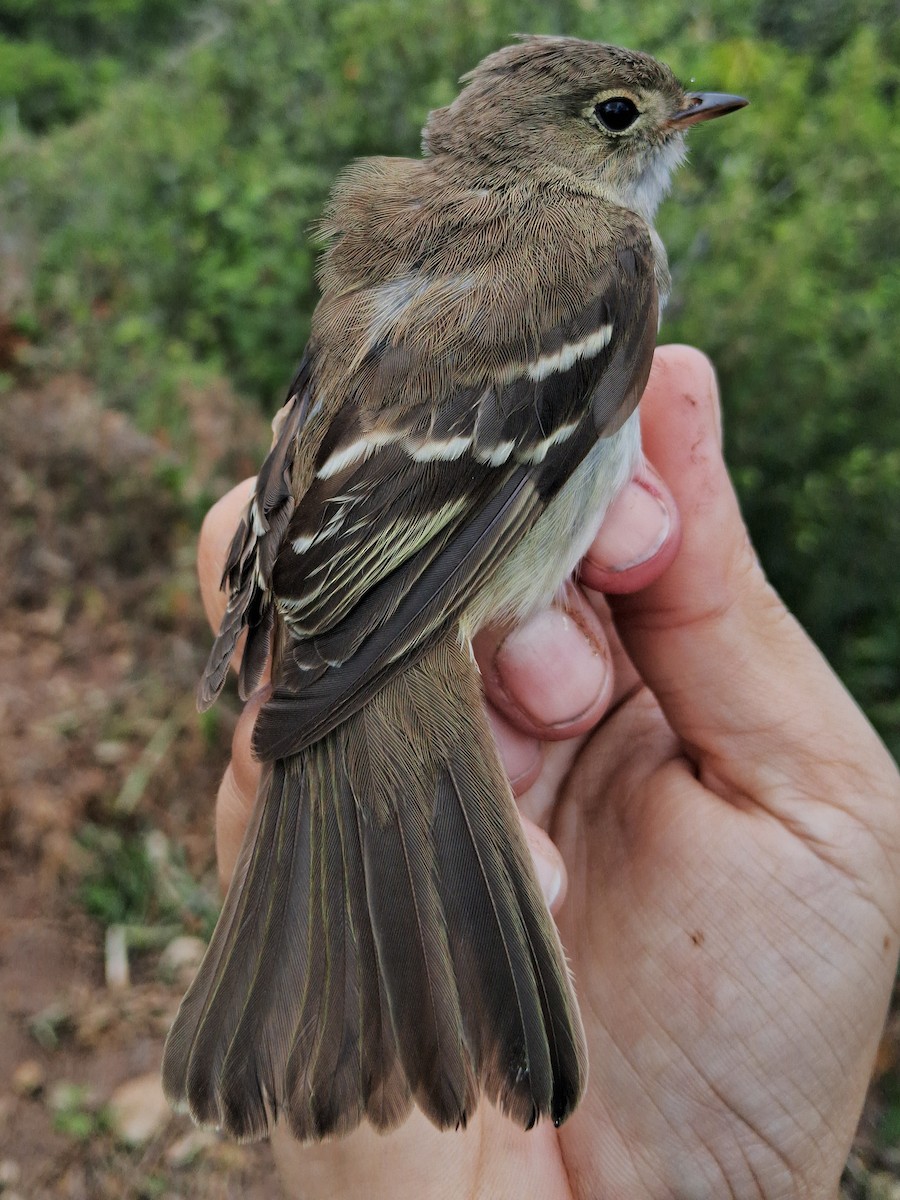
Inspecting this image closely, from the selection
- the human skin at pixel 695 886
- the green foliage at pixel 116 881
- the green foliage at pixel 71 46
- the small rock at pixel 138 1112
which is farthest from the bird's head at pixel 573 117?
the green foliage at pixel 71 46

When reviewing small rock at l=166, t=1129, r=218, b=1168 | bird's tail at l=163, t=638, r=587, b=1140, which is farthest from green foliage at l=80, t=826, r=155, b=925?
bird's tail at l=163, t=638, r=587, b=1140

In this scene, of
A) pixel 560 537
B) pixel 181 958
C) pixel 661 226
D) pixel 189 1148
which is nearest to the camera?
pixel 560 537

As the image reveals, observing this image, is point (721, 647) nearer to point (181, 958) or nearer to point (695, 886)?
point (695, 886)

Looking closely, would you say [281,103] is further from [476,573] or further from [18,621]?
[476,573]

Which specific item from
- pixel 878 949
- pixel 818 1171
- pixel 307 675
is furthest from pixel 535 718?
pixel 818 1171

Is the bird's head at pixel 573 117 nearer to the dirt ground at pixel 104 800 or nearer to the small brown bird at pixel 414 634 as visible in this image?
the small brown bird at pixel 414 634

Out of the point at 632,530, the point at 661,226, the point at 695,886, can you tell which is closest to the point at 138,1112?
the point at 695,886

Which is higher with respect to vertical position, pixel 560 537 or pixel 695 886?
pixel 560 537
